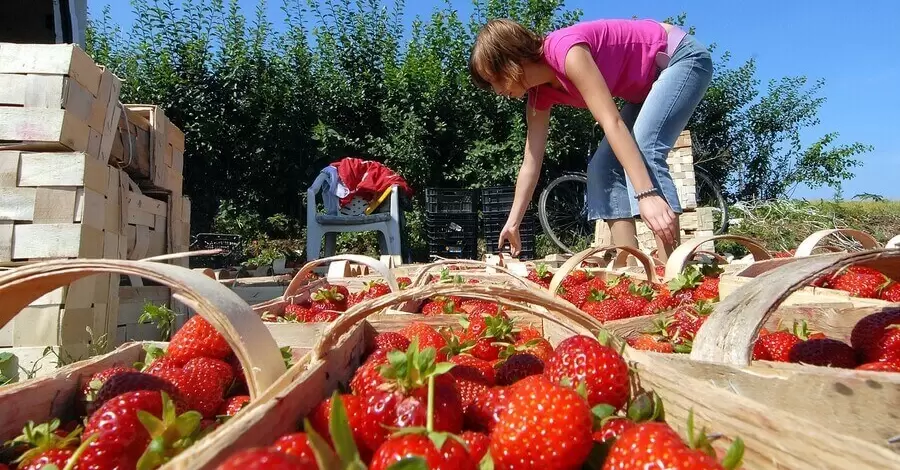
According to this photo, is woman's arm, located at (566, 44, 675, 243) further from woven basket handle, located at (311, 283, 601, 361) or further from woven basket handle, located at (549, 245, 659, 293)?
woven basket handle, located at (311, 283, 601, 361)

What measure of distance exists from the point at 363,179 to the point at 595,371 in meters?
6.63

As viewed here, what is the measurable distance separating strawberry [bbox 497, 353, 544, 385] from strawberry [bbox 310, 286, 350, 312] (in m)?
1.23

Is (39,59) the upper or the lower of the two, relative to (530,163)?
upper

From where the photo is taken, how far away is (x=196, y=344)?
1071mm

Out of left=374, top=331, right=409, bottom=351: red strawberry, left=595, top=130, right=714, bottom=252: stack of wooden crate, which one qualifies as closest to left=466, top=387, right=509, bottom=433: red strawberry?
left=374, top=331, right=409, bottom=351: red strawberry

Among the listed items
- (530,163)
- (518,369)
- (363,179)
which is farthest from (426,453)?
(363,179)

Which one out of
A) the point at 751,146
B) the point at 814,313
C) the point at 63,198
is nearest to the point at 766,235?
the point at 751,146

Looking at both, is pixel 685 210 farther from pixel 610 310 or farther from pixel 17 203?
pixel 17 203

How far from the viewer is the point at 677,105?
2.34 meters

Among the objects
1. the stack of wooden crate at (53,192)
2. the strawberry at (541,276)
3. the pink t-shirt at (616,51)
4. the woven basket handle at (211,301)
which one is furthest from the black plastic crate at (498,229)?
the woven basket handle at (211,301)

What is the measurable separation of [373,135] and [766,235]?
6.32 m

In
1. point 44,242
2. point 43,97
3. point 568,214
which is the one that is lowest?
point 44,242

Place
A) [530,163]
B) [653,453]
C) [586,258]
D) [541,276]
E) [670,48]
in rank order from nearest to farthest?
[653,453]
[586,258]
[670,48]
[541,276]
[530,163]

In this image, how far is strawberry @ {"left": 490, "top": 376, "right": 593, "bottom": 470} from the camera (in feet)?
2.01
